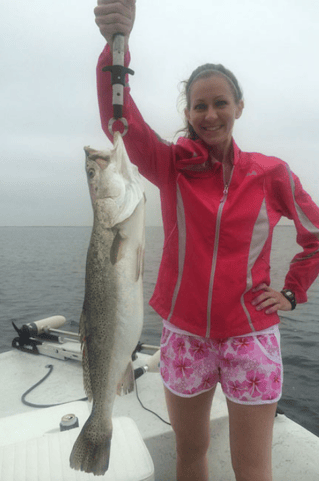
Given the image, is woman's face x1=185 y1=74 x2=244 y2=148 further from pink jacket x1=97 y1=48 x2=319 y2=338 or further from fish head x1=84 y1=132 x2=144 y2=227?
fish head x1=84 y1=132 x2=144 y2=227

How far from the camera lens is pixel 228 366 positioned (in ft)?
7.57

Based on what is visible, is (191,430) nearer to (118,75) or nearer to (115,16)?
(118,75)

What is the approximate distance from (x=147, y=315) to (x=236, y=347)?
38.1 ft

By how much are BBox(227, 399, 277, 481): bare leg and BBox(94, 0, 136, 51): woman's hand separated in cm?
229

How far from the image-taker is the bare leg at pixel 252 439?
87.1 inches

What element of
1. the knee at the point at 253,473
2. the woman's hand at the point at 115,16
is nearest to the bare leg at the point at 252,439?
the knee at the point at 253,473

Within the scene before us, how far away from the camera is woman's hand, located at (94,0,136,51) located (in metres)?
1.90

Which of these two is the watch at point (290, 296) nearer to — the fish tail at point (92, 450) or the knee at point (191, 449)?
the knee at point (191, 449)

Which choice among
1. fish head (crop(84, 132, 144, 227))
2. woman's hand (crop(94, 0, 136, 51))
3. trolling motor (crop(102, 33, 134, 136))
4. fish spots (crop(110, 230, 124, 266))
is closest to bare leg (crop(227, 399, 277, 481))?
fish spots (crop(110, 230, 124, 266))

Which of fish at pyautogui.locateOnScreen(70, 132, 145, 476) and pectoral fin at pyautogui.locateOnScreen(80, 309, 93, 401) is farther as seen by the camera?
pectoral fin at pyautogui.locateOnScreen(80, 309, 93, 401)

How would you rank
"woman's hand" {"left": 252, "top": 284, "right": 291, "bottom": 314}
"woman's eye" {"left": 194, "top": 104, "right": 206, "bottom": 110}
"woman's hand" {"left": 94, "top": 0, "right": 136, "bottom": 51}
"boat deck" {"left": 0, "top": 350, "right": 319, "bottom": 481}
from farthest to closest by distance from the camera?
"boat deck" {"left": 0, "top": 350, "right": 319, "bottom": 481}, "woman's eye" {"left": 194, "top": 104, "right": 206, "bottom": 110}, "woman's hand" {"left": 252, "top": 284, "right": 291, "bottom": 314}, "woman's hand" {"left": 94, "top": 0, "right": 136, "bottom": 51}

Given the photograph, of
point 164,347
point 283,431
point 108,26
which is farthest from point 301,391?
point 108,26

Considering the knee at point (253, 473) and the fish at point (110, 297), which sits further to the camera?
the knee at point (253, 473)

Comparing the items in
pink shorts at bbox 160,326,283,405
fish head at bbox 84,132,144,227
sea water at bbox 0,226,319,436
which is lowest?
sea water at bbox 0,226,319,436
